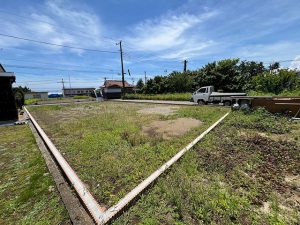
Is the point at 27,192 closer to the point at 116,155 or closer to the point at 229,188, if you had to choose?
the point at 116,155

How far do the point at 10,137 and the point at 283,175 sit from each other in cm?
901

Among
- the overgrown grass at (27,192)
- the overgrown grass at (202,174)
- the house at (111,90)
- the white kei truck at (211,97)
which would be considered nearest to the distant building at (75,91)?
the house at (111,90)

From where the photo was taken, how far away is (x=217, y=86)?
82.6ft

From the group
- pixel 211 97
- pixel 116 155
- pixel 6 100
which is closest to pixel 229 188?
pixel 116 155

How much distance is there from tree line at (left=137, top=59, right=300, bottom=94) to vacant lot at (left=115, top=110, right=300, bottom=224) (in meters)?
18.1

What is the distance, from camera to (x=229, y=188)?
3066 mm

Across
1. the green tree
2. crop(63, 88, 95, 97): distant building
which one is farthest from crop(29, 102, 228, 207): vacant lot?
crop(63, 88, 95, 97): distant building

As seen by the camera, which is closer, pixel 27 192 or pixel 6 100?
pixel 27 192

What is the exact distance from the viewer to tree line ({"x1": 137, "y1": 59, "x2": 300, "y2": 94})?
19.3 m

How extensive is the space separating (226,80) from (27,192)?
25.6 metres

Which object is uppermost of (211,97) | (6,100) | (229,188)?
(6,100)

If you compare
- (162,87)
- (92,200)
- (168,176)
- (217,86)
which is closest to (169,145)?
(168,176)

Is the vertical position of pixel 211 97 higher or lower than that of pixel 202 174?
higher

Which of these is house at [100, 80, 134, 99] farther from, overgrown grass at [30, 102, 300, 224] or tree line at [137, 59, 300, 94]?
overgrown grass at [30, 102, 300, 224]
